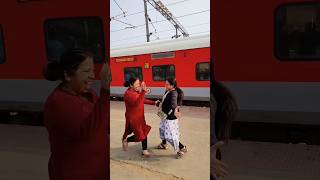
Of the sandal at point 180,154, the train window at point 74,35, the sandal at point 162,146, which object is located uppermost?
the train window at point 74,35

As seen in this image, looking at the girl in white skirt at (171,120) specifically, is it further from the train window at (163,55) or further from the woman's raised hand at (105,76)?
the train window at (163,55)

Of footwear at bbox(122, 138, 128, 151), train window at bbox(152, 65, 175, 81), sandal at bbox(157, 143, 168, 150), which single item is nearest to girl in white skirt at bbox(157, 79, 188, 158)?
sandal at bbox(157, 143, 168, 150)

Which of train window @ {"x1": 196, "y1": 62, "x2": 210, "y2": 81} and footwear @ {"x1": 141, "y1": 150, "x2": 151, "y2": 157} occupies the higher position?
train window @ {"x1": 196, "y1": 62, "x2": 210, "y2": 81}

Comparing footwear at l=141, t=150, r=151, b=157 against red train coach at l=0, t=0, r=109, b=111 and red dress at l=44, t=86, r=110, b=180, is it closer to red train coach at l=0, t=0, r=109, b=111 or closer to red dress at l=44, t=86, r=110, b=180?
red dress at l=44, t=86, r=110, b=180

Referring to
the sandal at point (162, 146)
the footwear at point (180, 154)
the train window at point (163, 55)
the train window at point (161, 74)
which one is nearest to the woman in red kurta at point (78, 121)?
the sandal at point (162, 146)

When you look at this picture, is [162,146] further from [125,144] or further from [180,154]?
[125,144]

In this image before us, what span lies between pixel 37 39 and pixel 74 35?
0.39 m

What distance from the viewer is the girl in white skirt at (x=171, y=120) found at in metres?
2.17

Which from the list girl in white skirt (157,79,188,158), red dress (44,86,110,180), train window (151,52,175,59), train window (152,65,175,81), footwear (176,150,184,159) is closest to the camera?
red dress (44,86,110,180)

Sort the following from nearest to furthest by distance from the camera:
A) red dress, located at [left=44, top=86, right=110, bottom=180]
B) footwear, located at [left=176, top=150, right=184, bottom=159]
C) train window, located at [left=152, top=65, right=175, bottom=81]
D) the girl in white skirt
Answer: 1. red dress, located at [left=44, top=86, right=110, bottom=180]
2. the girl in white skirt
3. footwear, located at [left=176, top=150, right=184, bottom=159]
4. train window, located at [left=152, top=65, right=175, bottom=81]

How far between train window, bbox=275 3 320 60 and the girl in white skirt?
75cm

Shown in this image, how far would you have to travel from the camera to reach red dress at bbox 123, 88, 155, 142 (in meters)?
2.26

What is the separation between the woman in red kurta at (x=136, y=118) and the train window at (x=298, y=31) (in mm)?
975

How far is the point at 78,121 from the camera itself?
200cm
